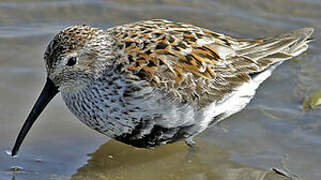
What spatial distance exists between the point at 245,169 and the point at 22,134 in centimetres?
258

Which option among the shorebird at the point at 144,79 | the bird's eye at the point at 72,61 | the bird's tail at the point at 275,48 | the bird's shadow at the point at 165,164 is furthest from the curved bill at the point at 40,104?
the bird's tail at the point at 275,48

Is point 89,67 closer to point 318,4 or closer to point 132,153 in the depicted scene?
point 132,153

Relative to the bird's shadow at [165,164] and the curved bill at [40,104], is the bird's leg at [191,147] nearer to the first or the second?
the bird's shadow at [165,164]

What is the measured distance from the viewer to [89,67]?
7.48 metres

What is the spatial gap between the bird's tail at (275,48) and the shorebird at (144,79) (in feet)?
0.78

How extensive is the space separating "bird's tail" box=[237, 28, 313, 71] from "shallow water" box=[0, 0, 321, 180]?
27.3 inches

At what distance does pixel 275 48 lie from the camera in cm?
845

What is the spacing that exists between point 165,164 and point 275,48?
200 centimetres

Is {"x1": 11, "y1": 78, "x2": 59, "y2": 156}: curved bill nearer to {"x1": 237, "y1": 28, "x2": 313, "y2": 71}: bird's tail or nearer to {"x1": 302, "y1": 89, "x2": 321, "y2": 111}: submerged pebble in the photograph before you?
{"x1": 237, "y1": 28, "x2": 313, "y2": 71}: bird's tail

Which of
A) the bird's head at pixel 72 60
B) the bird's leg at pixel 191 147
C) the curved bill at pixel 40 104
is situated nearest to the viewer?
the bird's head at pixel 72 60

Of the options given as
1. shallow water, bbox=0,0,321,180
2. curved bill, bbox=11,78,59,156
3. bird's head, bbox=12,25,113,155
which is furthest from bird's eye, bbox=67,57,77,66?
shallow water, bbox=0,0,321,180

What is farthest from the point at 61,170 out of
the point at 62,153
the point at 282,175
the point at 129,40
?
the point at 282,175

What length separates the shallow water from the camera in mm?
7887

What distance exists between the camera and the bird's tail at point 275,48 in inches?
326
